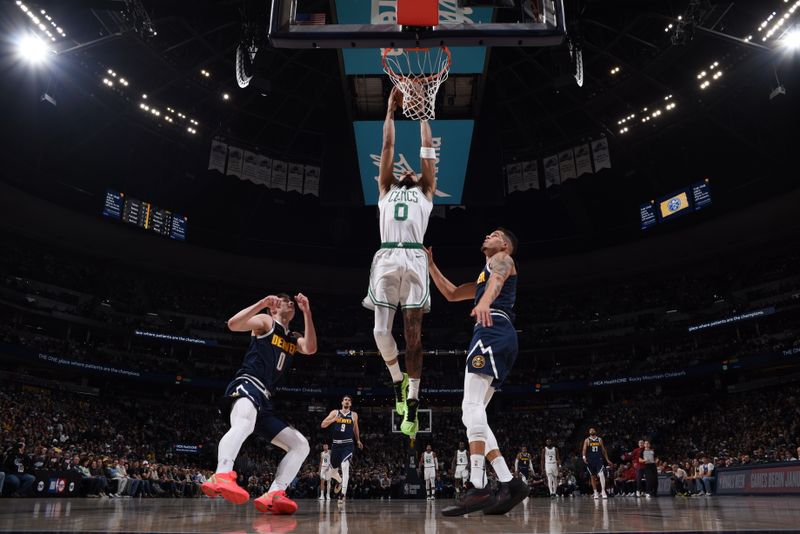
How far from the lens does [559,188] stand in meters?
37.3

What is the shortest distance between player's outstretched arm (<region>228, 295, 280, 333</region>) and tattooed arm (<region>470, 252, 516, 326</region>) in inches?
95.1

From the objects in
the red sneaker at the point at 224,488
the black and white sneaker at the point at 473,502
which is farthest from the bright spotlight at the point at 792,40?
the red sneaker at the point at 224,488

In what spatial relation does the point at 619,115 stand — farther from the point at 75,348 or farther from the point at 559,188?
the point at 75,348

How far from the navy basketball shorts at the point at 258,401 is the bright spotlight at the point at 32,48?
2173 cm

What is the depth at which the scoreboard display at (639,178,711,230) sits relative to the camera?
3219 centimetres

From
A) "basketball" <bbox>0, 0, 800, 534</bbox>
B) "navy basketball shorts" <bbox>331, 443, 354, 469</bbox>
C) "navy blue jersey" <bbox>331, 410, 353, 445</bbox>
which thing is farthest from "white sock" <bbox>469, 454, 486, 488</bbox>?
"navy basketball shorts" <bbox>331, 443, 354, 469</bbox>

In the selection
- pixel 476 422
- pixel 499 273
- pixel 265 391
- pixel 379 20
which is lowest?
pixel 476 422

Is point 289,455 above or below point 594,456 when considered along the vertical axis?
above

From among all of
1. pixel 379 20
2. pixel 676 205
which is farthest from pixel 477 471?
pixel 676 205

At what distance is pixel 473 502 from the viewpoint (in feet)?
19.2

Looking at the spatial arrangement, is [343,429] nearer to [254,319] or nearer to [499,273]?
[254,319]

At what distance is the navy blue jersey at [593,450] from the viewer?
1839cm

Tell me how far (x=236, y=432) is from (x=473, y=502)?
8.64 ft

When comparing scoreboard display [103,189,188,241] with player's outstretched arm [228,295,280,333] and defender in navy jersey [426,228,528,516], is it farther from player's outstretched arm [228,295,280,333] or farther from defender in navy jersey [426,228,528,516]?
defender in navy jersey [426,228,528,516]
